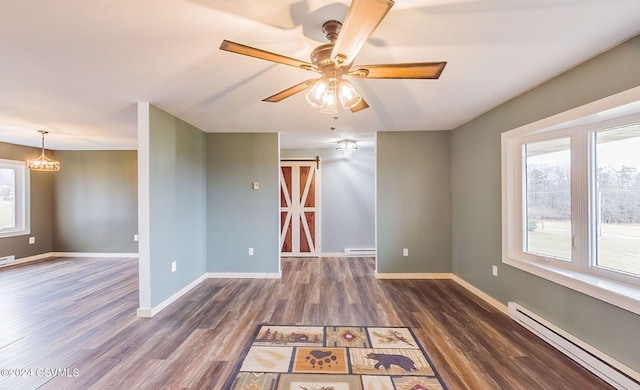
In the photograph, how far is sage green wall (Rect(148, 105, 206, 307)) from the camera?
305 cm

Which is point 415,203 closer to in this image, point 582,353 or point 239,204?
point 582,353

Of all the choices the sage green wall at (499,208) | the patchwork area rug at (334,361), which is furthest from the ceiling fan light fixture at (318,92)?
the sage green wall at (499,208)

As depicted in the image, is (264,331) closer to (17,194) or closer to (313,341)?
(313,341)

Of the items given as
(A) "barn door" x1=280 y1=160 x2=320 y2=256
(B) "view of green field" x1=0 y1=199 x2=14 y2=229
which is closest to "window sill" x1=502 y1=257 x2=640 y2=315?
(A) "barn door" x1=280 y1=160 x2=320 y2=256

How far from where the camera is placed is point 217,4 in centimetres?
145

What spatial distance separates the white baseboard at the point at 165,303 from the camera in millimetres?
2971

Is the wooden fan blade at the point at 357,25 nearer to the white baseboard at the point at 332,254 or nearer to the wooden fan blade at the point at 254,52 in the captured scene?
the wooden fan blade at the point at 254,52

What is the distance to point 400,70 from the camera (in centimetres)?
158

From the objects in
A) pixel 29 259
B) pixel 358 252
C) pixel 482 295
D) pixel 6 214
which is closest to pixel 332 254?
pixel 358 252

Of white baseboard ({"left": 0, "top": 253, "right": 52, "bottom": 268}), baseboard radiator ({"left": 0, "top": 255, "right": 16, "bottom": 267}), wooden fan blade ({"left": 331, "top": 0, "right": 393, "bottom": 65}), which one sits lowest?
white baseboard ({"left": 0, "top": 253, "right": 52, "bottom": 268})

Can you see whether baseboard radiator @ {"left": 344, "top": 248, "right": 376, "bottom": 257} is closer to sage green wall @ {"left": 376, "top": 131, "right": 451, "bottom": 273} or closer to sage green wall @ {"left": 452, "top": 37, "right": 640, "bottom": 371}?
sage green wall @ {"left": 376, "top": 131, "right": 451, "bottom": 273}

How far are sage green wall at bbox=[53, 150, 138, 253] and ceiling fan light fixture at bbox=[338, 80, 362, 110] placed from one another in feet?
19.7

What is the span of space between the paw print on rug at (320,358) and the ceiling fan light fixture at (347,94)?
1.95 metres

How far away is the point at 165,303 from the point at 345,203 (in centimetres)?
381
